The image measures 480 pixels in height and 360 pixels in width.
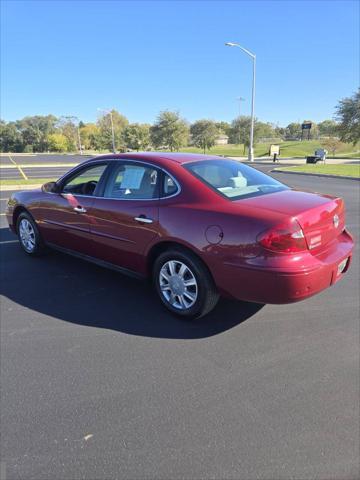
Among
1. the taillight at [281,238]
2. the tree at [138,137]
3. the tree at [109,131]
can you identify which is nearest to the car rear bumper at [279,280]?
the taillight at [281,238]

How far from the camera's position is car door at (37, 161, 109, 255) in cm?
427

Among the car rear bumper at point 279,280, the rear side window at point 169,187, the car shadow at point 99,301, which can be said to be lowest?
the car shadow at point 99,301

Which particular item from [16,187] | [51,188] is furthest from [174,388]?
[16,187]

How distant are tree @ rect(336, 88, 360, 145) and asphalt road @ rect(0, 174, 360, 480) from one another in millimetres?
47683

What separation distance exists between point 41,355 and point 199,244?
161cm

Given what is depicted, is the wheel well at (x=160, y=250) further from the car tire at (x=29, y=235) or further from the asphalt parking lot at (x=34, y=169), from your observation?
the asphalt parking lot at (x=34, y=169)

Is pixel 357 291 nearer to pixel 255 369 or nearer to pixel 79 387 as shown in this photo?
pixel 255 369

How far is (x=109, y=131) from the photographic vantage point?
284ft

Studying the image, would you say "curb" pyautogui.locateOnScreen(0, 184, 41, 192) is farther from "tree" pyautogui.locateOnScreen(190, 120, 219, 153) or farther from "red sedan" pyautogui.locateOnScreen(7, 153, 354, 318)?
"tree" pyautogui.locateOnScreen(190, 120, 219, 153)

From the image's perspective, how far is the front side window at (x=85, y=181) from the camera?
14.3ft

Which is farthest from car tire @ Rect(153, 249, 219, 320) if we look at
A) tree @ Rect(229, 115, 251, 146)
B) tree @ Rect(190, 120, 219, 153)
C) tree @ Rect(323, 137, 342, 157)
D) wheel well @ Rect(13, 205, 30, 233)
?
tree @ Rect(190, 120, 219, 153)

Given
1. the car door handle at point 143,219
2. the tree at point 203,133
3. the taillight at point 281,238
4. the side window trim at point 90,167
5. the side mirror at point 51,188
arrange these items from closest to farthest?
the taillight at point 281,238 → the car door handle at point 143,219 → the side window trim at point 90,167 → the side mirror at point 51,188 → the tree at point 203,133

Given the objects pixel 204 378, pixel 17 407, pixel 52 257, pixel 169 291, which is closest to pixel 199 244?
pixel 169 291

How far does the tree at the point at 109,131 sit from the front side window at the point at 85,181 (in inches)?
2827
